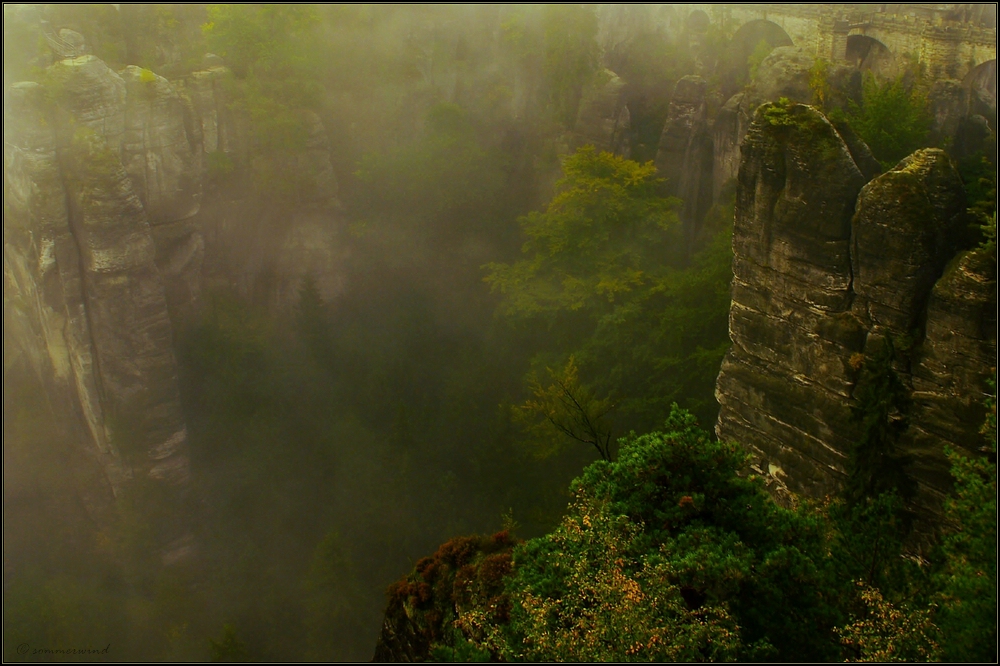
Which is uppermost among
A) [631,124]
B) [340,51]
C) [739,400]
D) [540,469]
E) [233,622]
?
[340,51]

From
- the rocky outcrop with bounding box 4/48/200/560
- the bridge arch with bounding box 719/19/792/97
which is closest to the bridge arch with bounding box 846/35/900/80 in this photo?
the bridge arch with bounding box 719/19/792/97

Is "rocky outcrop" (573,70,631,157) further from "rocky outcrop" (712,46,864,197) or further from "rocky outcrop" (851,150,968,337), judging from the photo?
"rocky outcrop" (851,150,968,337)

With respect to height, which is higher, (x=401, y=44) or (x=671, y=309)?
(x=401, y=44)

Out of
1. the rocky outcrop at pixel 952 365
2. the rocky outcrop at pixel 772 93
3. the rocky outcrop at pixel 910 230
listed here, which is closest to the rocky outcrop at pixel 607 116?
the rocky outcrop at pixel 772 93

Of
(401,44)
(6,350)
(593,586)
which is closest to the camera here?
(593,586)

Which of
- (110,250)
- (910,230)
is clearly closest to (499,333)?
(110,250)

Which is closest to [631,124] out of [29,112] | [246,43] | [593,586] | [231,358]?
[246,43]

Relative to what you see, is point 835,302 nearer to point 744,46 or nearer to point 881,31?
point 881,31

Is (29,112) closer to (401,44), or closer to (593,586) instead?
(401,44)
